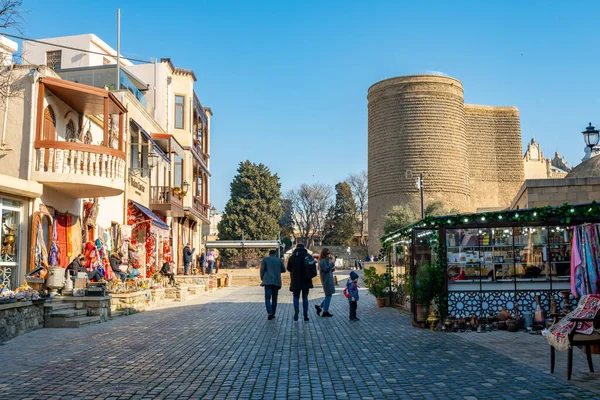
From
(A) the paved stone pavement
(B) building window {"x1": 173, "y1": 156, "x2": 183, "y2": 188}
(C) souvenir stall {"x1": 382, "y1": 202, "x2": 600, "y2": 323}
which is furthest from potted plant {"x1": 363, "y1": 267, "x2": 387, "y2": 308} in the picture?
(B) building window {"x1": 173, "y1": 156, "x2": 183, "y2": 188}

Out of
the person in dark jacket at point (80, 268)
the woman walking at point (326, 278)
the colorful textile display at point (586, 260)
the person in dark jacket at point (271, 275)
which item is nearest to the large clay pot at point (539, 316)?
the colorful textile display at point (586, 260)

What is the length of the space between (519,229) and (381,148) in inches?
1960

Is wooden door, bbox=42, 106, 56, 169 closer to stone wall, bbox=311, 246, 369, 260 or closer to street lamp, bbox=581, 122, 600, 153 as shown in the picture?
street lamp, bbox=581, 122, 600, 153

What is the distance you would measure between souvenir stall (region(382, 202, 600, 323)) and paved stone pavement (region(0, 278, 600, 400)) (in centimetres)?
115

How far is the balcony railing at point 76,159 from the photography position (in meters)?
14.1

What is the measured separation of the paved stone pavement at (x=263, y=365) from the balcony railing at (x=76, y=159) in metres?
4.34

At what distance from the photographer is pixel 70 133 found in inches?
645

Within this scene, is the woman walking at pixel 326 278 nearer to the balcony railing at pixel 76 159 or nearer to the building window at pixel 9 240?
the balcony railing at pixel 76 159

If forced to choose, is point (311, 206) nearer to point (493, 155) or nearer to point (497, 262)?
point (493, 155)

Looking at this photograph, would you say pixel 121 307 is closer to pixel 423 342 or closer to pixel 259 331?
pixel 259 331

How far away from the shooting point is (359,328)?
39.1 feet

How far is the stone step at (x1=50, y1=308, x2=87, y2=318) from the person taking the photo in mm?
12047

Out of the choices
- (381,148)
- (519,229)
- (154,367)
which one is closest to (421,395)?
(154,367)

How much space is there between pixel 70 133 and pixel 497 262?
11509 millimetres
